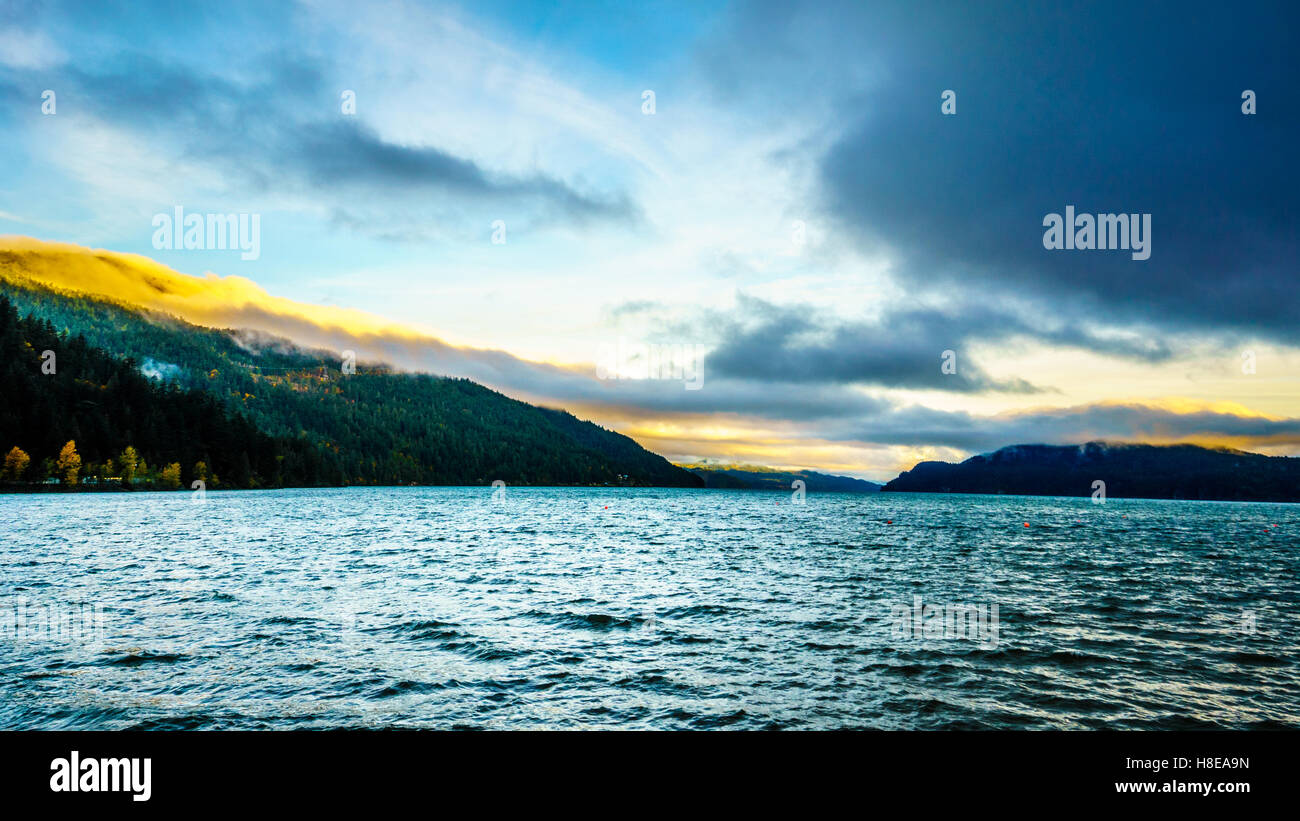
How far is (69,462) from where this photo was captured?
185375 mm

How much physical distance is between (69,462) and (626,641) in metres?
222

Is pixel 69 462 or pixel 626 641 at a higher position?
pixel 69 462

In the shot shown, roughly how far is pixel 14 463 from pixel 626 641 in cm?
21632

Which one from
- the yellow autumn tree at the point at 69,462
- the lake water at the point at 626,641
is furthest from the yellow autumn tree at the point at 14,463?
the lake water at the point at 626,641

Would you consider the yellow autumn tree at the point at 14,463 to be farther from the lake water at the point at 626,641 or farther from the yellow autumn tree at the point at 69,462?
the lake water at the point at 626,641

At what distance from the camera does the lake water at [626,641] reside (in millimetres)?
20172

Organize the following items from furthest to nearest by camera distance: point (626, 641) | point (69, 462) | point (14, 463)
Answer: point (69, 462) → point (14, 463) → point (626, 641)

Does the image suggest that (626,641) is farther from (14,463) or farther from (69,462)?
(69,462)

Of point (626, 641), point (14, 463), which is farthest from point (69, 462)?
point (626, 641)

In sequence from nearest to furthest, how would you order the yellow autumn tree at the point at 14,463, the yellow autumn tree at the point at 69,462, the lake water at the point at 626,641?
the lake water at the point at 626,641 → the yellow autumn tree at the point at 14,463 → the yellow autumn tree at the point at 69,462

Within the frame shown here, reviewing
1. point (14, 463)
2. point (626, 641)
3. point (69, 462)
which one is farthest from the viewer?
point (69, 462)

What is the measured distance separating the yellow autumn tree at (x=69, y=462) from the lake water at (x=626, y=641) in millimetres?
162009

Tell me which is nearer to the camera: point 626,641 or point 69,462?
point 626,641
